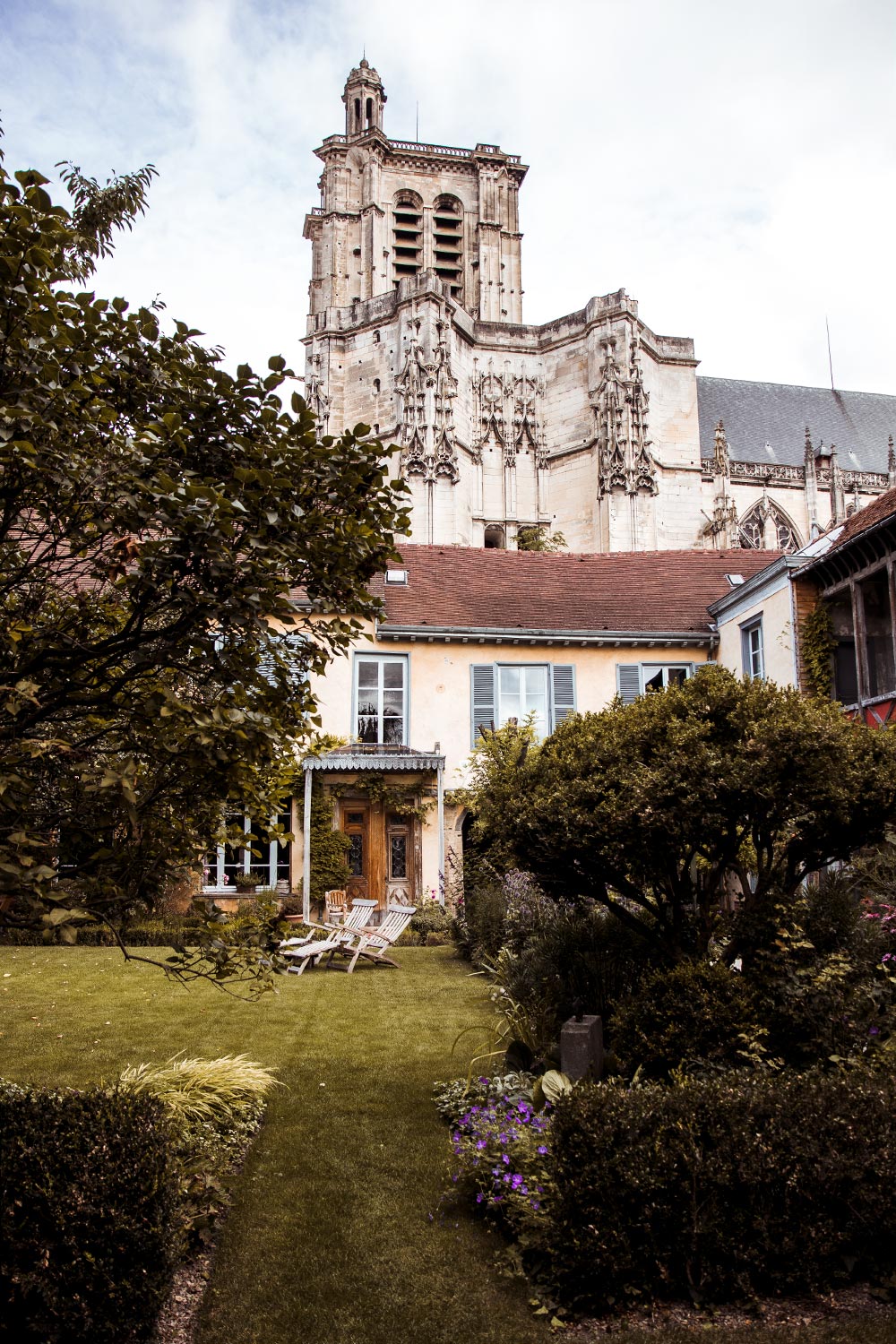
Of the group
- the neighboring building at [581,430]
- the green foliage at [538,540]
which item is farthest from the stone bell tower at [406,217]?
the green foliage at [538,540]

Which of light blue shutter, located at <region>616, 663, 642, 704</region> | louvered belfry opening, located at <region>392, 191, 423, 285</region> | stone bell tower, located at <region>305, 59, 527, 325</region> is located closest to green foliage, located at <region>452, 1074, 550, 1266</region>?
light blue shutter, located at <region>616, 663, 642, 704</region>

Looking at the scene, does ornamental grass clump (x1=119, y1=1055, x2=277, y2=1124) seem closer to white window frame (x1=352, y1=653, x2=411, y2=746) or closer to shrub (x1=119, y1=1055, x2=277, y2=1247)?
shrub (x1=119, y1=1055, x2=277, y2=1247)

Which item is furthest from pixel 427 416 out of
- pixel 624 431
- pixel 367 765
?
pixel 367 765

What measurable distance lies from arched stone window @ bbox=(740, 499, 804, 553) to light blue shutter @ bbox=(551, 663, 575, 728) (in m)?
29.4

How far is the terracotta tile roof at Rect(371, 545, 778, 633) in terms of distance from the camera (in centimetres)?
1945

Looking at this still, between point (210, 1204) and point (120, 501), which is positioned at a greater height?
point (120, 501)

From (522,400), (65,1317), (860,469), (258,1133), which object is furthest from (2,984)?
(860,469)

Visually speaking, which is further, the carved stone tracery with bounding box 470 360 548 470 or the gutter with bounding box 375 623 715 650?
the carved stone tracery with bounding box 470 360 548 470

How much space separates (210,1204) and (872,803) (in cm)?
450

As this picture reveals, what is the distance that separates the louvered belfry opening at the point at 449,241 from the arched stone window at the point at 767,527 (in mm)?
23564

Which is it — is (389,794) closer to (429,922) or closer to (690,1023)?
(429,922)

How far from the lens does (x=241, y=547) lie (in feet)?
13.0

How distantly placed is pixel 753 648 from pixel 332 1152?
13.8m

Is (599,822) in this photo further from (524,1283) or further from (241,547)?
(241,547)
